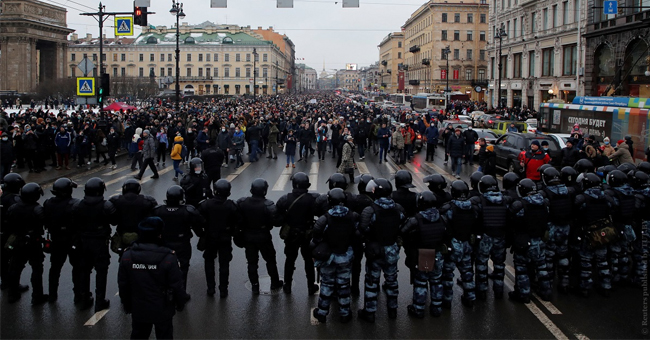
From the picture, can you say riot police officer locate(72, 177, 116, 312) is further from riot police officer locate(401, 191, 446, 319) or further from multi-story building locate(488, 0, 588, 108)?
multi-story building locate(488, 0, 588, 108)

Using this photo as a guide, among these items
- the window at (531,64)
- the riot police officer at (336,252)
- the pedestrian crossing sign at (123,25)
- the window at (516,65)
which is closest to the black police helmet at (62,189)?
the riot police officer at (336,252)

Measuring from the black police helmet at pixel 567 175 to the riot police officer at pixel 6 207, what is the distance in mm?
7404

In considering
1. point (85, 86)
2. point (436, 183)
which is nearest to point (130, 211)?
point (436, 183)

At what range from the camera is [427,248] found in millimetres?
6238

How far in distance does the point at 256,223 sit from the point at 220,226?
46cm

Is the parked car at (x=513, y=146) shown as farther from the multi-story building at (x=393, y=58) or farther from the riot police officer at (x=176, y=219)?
the multi-story building at (x=393, y=58)

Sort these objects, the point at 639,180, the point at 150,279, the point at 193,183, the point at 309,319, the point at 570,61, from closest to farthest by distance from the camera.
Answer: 1. the point at 150,279
2. the point at 309,319
3. the point at 639,180
4. the point at 193,183
5. the point at 570,61

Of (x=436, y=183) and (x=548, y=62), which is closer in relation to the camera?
(x=436, y=183)

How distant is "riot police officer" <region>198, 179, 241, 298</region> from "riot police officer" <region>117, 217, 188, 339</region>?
82.6 inches

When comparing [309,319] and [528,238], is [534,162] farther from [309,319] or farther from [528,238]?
[309,319]

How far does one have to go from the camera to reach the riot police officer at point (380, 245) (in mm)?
6195

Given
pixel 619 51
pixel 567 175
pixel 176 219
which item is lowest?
pixel 176 219

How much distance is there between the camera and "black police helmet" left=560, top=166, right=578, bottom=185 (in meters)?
7.79

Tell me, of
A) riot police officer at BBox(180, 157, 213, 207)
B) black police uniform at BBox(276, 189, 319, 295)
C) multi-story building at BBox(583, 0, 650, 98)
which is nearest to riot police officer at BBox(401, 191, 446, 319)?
black police uniform at BBox(276, 189, 319, 295)
